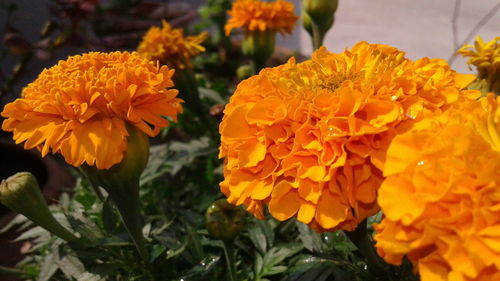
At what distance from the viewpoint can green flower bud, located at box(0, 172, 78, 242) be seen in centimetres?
53

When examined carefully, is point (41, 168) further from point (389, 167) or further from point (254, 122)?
point (389, 167)

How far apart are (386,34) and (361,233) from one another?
177 centimetres

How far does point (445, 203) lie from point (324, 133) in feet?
0.38

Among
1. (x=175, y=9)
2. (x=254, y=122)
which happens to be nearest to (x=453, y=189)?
(x=254, y=122)

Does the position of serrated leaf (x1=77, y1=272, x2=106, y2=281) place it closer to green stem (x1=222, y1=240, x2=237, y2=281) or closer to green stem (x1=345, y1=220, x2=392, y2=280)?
green stem (x1=222, y1=240, x2=237, y2=281)

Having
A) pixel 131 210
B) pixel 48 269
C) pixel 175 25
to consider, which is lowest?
pixel 175 25

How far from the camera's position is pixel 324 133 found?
392 millimetres

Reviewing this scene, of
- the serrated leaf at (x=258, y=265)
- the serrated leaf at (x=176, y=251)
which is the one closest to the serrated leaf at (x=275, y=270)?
the serrated leaf at (x=258, y=265)

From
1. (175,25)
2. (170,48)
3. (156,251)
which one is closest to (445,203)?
(156,251)

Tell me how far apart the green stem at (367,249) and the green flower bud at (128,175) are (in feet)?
0.75

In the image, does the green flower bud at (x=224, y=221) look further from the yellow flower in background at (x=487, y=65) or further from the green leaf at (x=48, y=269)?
the yellow flower in background at (x=487, y=65)

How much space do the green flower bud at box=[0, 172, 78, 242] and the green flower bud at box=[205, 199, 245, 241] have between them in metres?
0.19

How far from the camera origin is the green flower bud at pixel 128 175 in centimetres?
50

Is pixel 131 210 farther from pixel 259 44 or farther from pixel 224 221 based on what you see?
pixel 259 44
